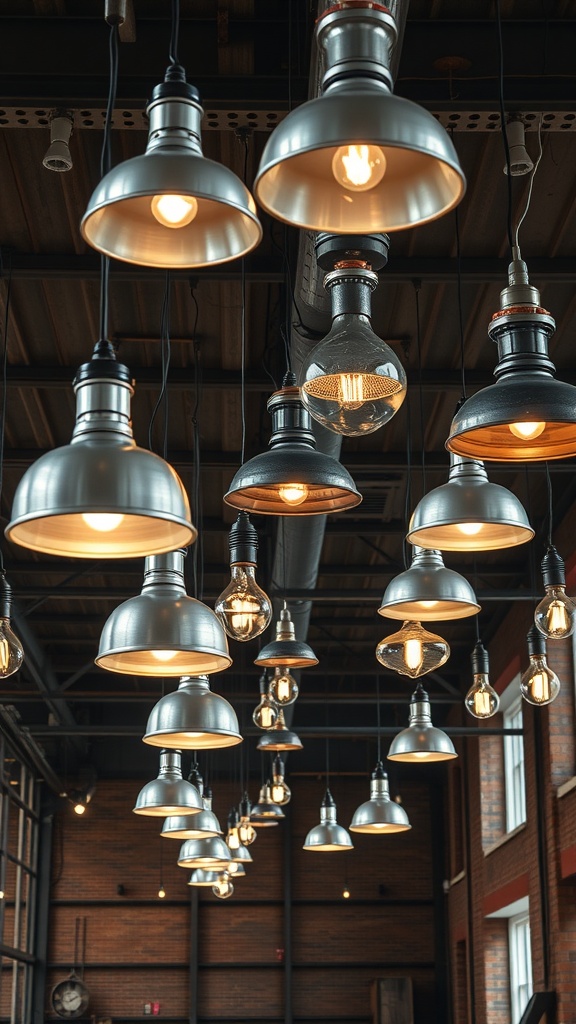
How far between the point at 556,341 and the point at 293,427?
4.44m

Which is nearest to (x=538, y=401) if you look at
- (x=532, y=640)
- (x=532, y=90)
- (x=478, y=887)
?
(x=532, y=90)

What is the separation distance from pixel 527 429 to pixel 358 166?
103cm

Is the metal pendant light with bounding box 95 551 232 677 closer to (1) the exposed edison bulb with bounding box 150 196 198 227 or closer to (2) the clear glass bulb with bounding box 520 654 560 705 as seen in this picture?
(1) the exposed edison bulb with bounding box 150 196 198 227

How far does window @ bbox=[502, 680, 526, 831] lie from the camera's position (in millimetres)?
13203

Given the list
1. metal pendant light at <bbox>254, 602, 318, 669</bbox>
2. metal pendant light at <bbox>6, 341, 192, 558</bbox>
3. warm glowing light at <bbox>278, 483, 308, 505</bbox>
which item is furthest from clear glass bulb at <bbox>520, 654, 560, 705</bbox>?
metal pendant light at <bbox>6, 341, 192, 558</bbox>

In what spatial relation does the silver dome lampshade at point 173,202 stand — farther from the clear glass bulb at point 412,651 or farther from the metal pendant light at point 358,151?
the clear glass bulb at point 412,651

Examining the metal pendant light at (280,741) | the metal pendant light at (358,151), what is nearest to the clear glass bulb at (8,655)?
the metal pendant light at (358,151)

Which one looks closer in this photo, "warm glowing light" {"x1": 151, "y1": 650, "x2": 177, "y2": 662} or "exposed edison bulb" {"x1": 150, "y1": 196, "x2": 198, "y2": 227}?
"exposed edison bulb" {"x1": 150, "y1": 196, "x2": 198, "y2": 227}

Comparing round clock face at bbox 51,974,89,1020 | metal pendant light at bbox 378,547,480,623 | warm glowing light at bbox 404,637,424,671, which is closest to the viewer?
metal pendant light at bbox 378,547,480,623

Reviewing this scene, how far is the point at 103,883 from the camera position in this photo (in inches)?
671

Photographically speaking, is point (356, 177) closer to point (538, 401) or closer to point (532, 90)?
point (538, 401)

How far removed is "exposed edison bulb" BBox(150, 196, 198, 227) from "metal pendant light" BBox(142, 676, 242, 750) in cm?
253

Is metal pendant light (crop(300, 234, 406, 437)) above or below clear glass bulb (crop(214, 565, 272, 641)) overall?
above

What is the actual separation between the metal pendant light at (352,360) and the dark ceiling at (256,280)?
71cm
